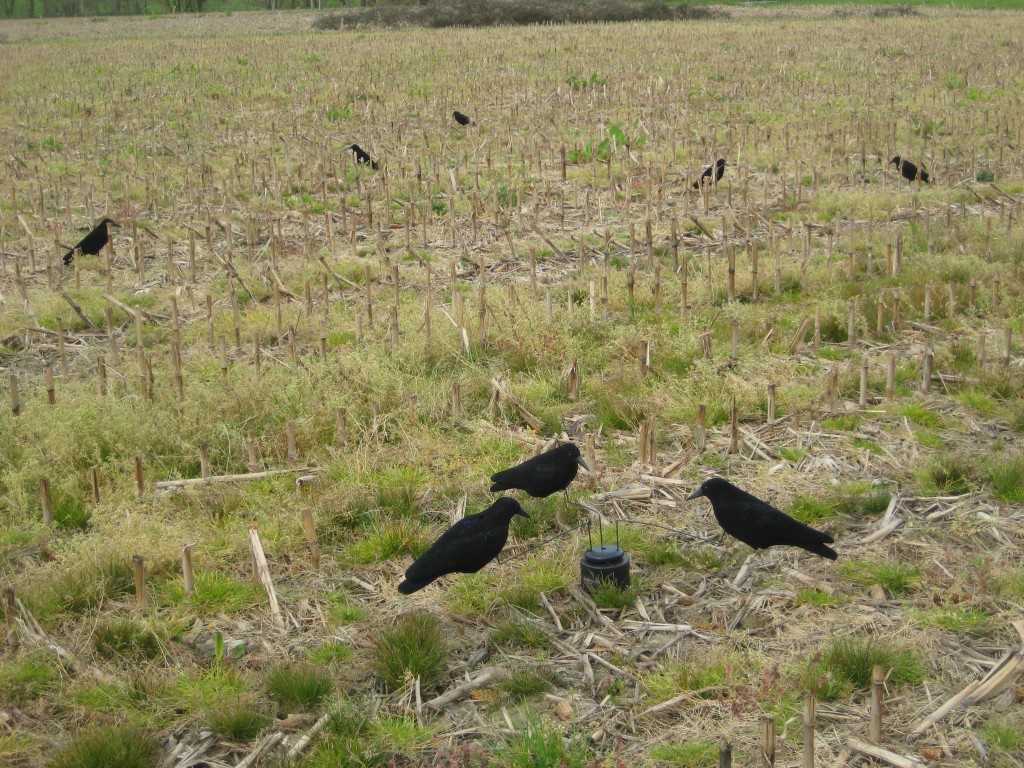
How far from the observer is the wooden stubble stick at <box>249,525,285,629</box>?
4.88m

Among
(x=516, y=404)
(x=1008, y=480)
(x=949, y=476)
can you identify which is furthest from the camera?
(x=516, y=404)

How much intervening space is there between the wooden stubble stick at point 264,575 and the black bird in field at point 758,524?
2201 mm

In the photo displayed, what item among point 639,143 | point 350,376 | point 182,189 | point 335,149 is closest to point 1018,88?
point 639,143

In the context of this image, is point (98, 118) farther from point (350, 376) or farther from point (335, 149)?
point (350, 376)

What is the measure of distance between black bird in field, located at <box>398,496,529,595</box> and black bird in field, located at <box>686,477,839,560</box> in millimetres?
1038

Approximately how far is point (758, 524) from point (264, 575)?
2.47 m

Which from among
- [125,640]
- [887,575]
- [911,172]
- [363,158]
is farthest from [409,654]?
[363,158]

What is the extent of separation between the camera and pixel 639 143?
1571 centimetres

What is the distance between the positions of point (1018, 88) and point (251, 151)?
1527 centimetres

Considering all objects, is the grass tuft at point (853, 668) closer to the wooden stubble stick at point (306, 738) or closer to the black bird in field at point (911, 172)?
the wooden stubble stick at point (306, 738)

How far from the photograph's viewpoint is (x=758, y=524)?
4.85 m

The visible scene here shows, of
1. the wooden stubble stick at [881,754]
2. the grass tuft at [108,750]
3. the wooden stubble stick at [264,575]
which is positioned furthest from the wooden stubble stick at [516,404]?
the grass tuft at [108,750]

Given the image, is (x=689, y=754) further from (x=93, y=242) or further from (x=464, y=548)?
(x=93, y=242)

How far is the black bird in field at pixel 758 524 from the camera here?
4.77 m
